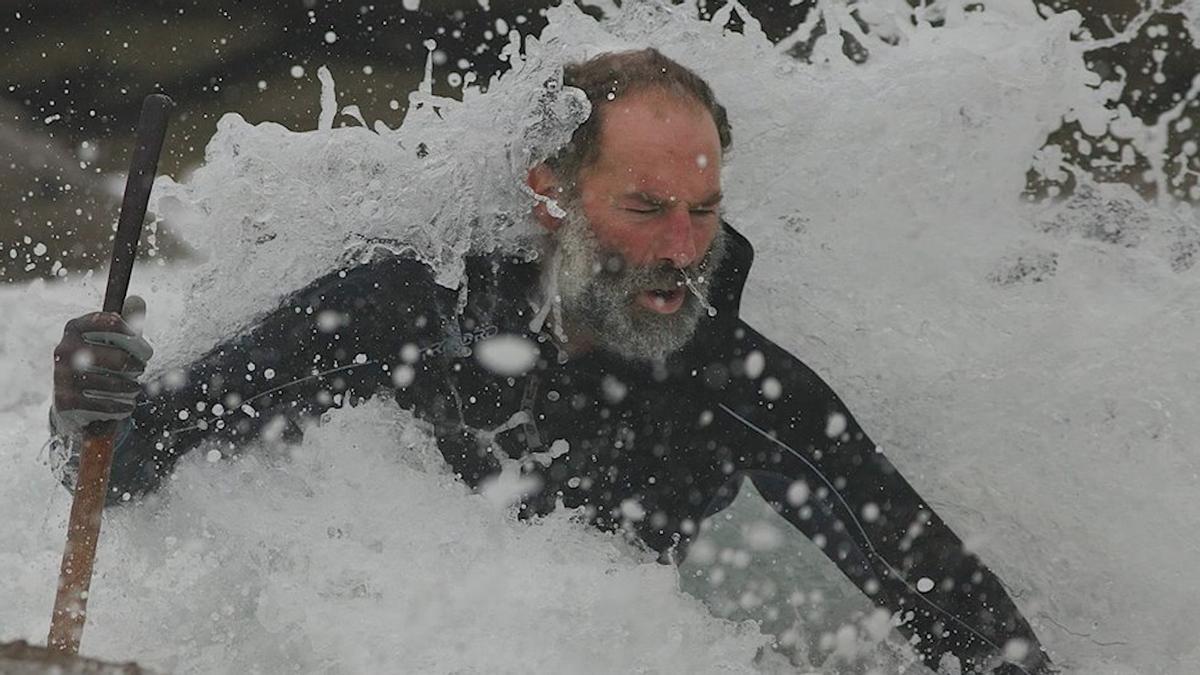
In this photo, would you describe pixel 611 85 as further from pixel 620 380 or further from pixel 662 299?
pixel 620 380

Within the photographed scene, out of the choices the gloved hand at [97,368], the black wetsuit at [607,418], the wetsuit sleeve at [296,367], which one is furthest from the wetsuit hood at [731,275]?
the gloved hand at [97,368]

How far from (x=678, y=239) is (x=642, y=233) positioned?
0.06 metres

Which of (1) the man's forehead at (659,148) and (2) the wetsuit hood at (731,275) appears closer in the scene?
(1) the man's forehead at (659,148)

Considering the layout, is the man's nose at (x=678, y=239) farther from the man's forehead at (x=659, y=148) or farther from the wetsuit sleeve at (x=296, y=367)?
the wetsuit sleeve at (x=296, y=367)

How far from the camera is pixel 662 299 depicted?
1934 millimetres

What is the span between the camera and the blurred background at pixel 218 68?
4.76 meters

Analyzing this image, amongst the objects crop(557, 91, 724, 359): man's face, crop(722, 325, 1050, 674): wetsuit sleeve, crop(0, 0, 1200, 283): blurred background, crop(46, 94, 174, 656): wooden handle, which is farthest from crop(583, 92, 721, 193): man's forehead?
crop(0, 0, 1200, 283): blurred background

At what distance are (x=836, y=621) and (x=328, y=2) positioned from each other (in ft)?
12.7

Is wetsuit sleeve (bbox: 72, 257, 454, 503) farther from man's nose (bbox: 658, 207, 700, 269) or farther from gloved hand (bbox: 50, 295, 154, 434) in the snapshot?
man's nose (bbox: 658, 207, 700, 269)

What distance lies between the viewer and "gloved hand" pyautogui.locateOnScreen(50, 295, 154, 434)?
1.59 meters

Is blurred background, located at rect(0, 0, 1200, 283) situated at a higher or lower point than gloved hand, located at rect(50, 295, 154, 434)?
lower

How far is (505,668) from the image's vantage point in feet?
6.01

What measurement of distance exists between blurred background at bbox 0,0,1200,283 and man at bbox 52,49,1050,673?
2919 millimetres

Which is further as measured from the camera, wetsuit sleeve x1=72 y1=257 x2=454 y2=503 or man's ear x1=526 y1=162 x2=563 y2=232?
man's ear x1=526 y1=162 x2=563 y2=232
